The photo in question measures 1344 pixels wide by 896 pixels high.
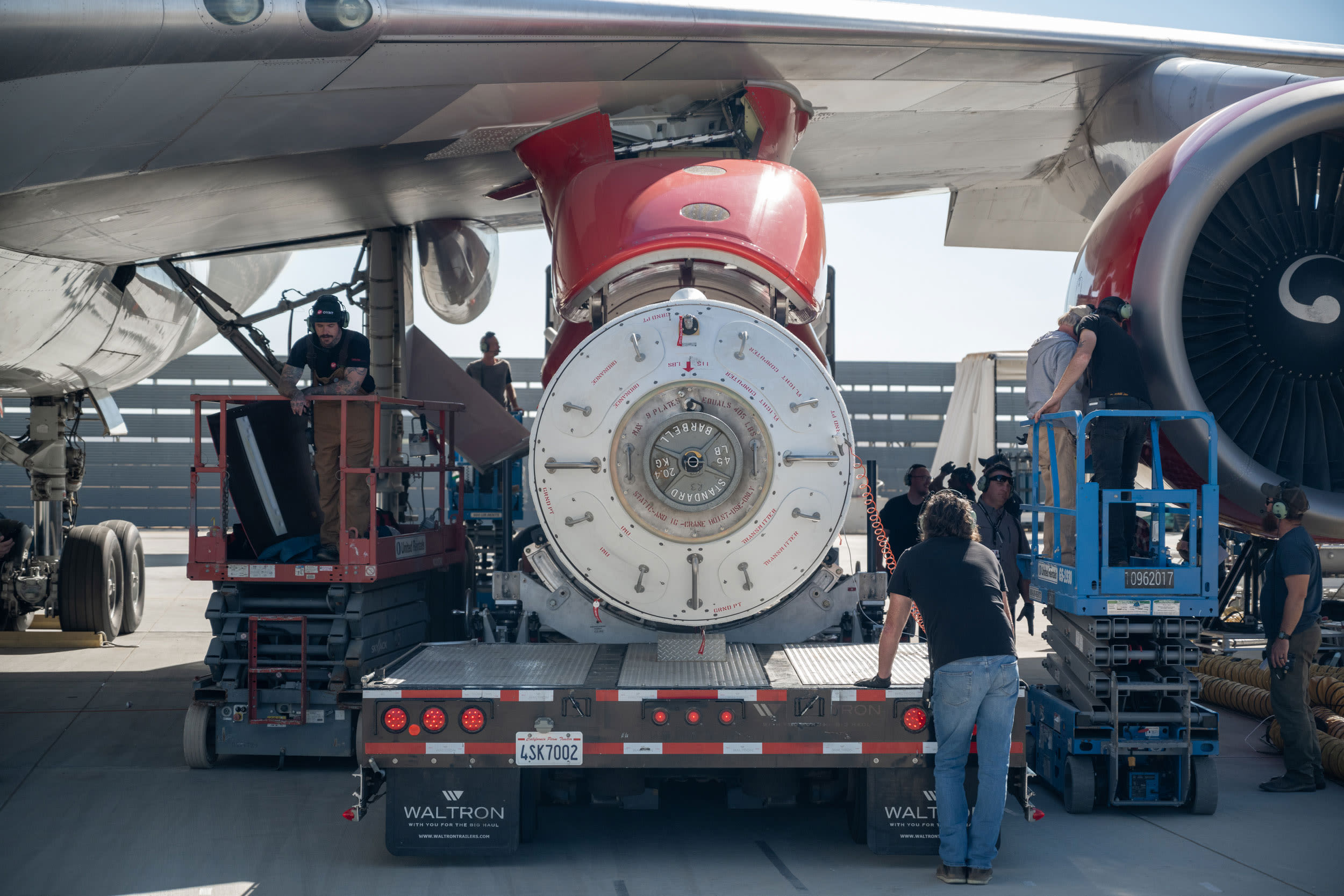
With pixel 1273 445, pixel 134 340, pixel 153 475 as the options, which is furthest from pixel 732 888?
pixel 153 475

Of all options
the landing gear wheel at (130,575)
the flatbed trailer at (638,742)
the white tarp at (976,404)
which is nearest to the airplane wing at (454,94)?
the flatbed trailer at (638,742)

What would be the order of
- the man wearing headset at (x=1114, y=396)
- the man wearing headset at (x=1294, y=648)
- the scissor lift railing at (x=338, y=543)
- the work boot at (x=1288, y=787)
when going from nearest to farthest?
1. the man wearing headset at (x=1114, y=396)
2. the man wearing headset at (x=1294, y=648)
3. the work boot at (x=1288, y=787)
4. the scissor lift railing at (x=338, y=543)

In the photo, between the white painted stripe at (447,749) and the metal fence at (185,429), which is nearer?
the white painted stripe at (447,749)

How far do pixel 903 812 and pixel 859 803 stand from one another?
1.08 ft

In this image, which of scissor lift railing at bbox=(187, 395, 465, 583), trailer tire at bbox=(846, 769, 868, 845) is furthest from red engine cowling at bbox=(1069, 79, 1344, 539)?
scissor lift railing at bbox=(187, 395, 465, 583)

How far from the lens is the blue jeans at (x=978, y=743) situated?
4.87 meters

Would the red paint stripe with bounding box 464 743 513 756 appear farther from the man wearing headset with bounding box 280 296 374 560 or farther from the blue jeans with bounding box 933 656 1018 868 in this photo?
the man wearing headset with bounding box 280 296 374 560

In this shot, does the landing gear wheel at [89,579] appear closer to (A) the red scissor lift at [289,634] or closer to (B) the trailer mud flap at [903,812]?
(A) the red scissor lift at [289,634]

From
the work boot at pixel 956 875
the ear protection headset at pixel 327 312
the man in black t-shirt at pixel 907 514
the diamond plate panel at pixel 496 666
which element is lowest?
the work boot at pixel 956 875

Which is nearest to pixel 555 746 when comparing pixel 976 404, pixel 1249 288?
pixel 1249 288

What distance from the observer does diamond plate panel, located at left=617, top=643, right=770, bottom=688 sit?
196 inches

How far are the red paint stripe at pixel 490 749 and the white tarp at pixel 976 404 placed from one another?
17.1 metres

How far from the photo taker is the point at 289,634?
22.6 feet

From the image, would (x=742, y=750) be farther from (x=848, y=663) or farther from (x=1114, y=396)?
(x=1114, y=396)
